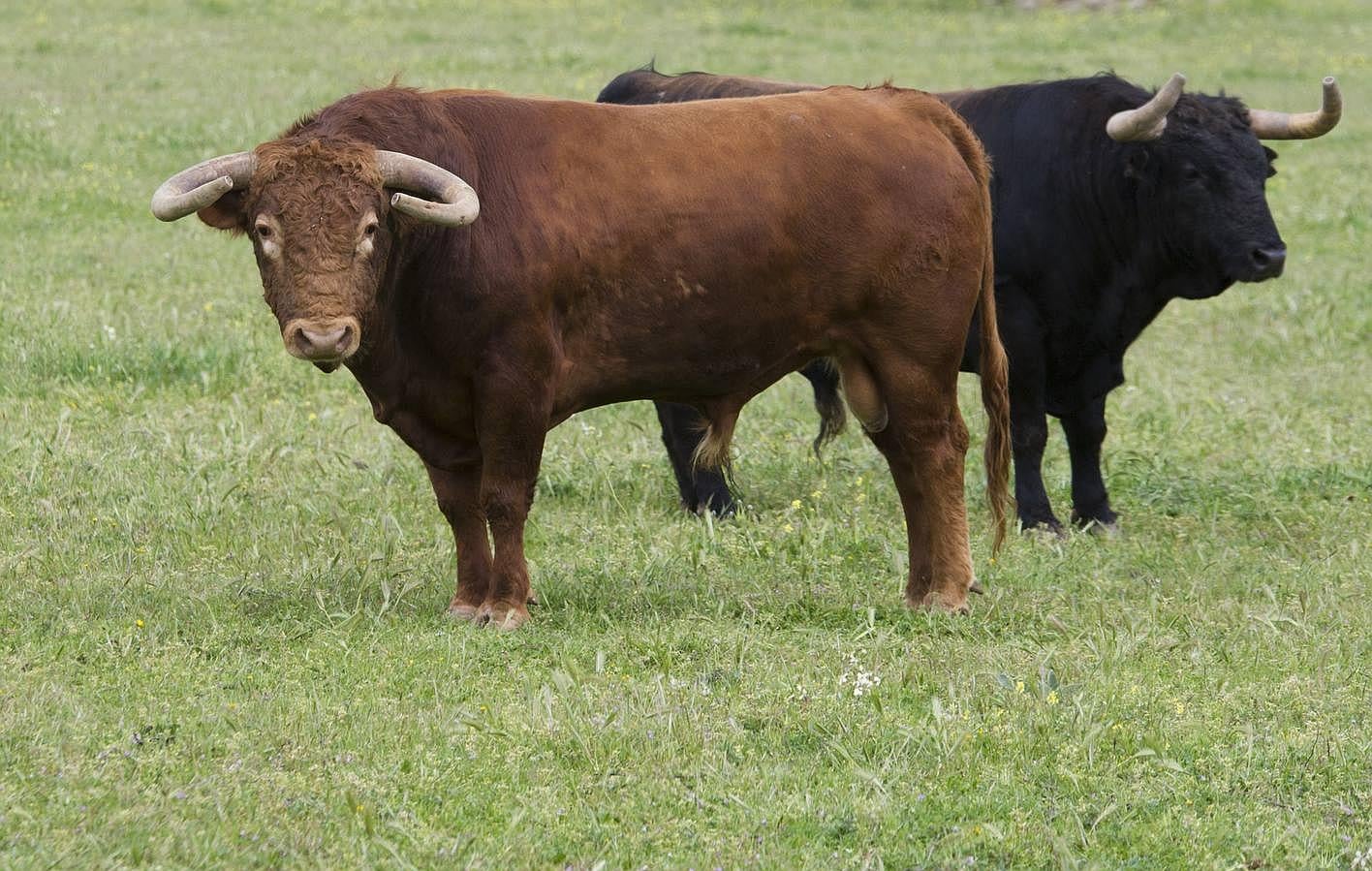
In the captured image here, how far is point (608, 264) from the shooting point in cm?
633

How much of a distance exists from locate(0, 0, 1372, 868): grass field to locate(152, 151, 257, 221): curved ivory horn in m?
1.39

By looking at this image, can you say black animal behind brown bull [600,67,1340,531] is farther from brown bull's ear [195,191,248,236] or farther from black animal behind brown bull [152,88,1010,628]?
brown bull's ear [195,191,248,236]

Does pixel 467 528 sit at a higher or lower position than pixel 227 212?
lower

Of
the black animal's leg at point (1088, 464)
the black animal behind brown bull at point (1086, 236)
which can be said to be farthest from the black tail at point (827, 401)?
the black animal's leg at point (1088, 464)

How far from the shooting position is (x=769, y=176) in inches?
256

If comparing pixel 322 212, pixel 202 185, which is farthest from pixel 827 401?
pixel 202 185

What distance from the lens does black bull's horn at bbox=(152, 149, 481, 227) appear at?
5.74 meters

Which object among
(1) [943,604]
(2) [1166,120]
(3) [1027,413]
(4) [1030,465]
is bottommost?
(4) [1030,465]

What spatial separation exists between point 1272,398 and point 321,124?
6364mm

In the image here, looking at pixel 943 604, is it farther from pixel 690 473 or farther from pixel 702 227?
pixel 690 473

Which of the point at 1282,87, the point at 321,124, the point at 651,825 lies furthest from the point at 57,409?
the point at 1282,87

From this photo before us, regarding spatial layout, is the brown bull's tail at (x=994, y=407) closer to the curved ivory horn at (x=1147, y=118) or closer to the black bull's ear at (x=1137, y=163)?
the curved ivory horn at (x=1147, y=118)

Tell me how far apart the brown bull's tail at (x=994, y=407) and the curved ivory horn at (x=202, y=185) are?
2832mm

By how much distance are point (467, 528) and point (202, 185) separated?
5.20 feet
